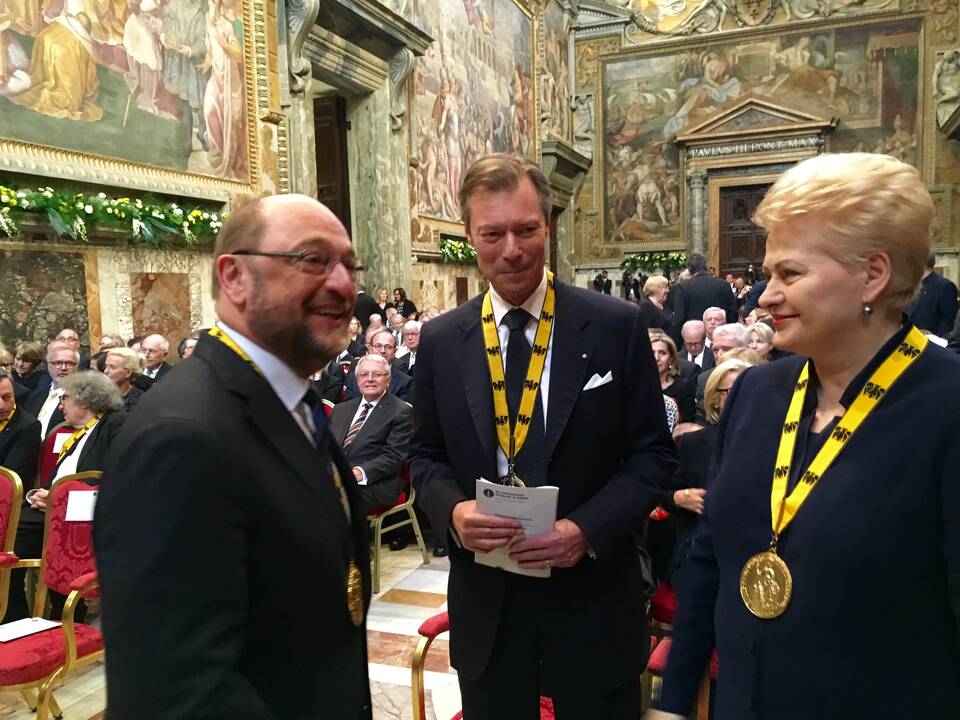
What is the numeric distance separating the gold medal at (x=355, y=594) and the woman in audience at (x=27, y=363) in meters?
6.24

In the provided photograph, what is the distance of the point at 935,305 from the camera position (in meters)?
7.50

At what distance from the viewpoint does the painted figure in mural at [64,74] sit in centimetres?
680

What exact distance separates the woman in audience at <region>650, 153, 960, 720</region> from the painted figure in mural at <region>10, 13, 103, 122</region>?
7.38 m

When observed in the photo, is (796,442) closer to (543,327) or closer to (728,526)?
(728,526)

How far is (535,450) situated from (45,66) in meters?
7.03

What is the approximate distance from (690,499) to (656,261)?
64.7 feet

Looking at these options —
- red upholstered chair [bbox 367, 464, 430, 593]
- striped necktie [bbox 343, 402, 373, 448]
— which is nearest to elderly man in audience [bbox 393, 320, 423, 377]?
striped necktie [bbox 343, 402, 373, 448]

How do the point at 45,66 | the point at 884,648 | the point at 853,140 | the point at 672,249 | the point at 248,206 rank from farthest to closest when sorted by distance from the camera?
the point at 672,249, the point at 853,140, the point at 45,66, the point at 248,206, the point at 884,648

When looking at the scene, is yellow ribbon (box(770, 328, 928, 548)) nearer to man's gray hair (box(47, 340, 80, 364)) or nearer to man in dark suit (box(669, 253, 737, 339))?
man's gray hair (box(47, 340, 80, 364))

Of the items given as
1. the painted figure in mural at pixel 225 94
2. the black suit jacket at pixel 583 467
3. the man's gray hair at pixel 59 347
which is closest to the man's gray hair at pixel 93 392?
the man's gray hair at pixel 59 347

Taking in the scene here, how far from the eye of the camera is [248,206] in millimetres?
1449

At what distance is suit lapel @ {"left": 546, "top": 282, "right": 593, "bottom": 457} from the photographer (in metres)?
2.08

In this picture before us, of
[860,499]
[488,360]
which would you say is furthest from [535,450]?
[860,499]

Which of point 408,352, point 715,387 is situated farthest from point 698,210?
point 715,387
